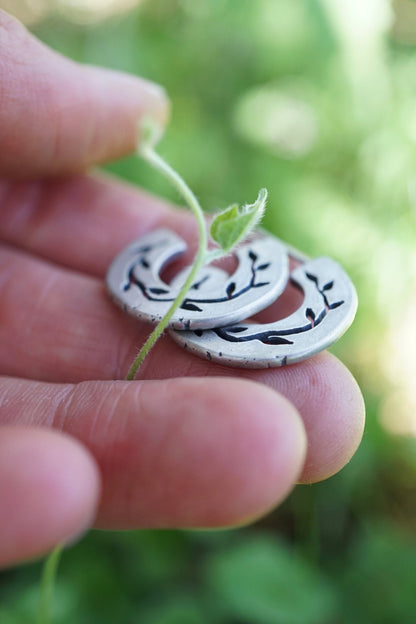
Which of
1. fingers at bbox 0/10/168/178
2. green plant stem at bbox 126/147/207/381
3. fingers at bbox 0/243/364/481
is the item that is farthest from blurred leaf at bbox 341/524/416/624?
fingers at bbox 0/10/168/178

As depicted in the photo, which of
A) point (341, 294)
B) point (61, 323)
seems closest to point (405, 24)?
point (341, 294)

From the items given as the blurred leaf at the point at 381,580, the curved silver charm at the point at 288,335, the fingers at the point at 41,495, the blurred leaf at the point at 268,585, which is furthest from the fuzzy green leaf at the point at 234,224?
the blurred leaf at the point at 381,580

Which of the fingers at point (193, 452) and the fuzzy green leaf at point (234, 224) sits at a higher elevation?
the fuzzy green leaf at point (234, 224)

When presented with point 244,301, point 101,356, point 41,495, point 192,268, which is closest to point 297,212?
point 244,301

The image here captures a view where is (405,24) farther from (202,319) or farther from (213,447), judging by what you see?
(213,447)

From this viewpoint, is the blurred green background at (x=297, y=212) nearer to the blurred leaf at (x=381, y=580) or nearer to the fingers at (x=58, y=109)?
the blurred leaf at (x=381, y=580)

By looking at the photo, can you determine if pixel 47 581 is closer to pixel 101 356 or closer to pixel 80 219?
pixel 101 356
